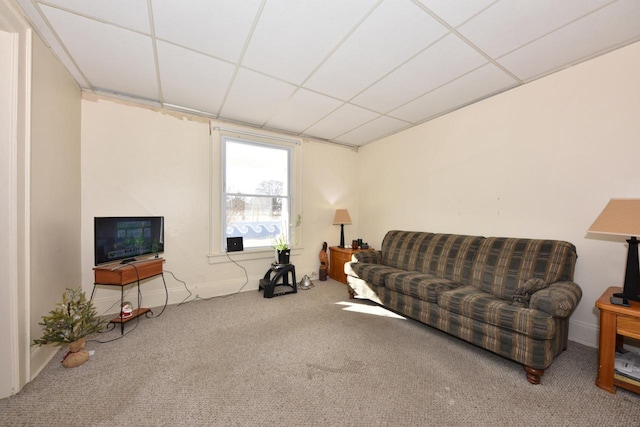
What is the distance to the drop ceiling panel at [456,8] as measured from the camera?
1613 millimetres

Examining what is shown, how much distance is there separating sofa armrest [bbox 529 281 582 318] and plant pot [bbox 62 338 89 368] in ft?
11.5

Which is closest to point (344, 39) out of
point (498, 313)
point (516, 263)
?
point (498, 313)

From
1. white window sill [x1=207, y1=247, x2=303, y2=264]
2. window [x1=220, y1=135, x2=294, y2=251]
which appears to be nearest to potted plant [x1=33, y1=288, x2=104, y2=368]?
white window sill [x1=207, y1=247, x2=303, y2=264]

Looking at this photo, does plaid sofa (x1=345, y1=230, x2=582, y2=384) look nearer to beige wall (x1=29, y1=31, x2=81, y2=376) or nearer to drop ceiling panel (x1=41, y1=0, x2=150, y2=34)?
beige wall (x1=29, y1=31, x2=81, y2=376)

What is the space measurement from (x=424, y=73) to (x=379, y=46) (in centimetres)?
65

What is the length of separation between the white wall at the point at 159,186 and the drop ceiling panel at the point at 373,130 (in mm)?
2234

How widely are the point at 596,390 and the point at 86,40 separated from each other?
4595 mm

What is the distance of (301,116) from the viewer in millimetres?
3430

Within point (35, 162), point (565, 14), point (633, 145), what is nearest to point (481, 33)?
point (565, 14)

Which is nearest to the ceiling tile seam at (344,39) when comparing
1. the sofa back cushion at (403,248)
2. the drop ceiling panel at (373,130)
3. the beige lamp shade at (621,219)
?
the drop ceiling panel at (373,130)

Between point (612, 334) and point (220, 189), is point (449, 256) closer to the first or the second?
point (612, 334)

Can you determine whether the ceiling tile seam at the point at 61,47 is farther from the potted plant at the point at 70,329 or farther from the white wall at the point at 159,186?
the potted plant at the point at 70,329

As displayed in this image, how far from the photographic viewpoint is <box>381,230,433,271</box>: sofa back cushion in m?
3.25

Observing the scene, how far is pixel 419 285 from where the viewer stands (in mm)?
2496
